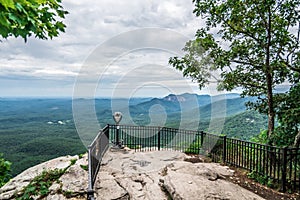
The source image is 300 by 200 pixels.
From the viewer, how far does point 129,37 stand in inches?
277

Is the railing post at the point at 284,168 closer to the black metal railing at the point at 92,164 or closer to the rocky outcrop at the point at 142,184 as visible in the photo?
the rocky outcrop at the point at 142,184

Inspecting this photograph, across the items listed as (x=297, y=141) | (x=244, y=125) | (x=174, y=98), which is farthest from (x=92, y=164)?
(x=244, y=125)

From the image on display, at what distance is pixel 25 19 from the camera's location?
6.19 feet

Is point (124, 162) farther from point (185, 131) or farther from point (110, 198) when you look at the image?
point (185, 131)

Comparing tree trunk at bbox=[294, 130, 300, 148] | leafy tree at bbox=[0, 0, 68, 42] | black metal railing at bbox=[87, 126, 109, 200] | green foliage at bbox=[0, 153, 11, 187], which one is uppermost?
leafy tree at bbox=[0, 0, 68, 42]

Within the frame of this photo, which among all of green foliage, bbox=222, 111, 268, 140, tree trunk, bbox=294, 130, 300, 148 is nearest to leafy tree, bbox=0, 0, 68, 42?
tree trunk, bbox=294, 130, 300, 148

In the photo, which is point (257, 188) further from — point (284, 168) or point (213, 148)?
point (213, 148)

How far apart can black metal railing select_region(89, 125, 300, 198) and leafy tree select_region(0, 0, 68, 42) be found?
90.4 inches

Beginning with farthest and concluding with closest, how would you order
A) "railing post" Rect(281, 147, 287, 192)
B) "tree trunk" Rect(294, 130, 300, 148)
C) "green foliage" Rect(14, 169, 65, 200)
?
"tree trunk" Rect(294, 130, 300, 148), "railing post" Rect(281, 147, 287, 192), "green foliage" Rect(14, 169, 65, 200)

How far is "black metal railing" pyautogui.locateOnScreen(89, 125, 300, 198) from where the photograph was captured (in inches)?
192

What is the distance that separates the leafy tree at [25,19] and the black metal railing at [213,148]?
2.30 meters

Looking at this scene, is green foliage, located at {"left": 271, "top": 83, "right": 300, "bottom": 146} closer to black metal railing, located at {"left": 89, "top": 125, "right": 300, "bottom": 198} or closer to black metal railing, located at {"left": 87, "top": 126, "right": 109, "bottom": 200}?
black metal railing, located at {"left": 89, "top": 125, "right": 300, "bottom": 198}

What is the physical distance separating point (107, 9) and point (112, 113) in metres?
4.00

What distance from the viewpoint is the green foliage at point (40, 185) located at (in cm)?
432
